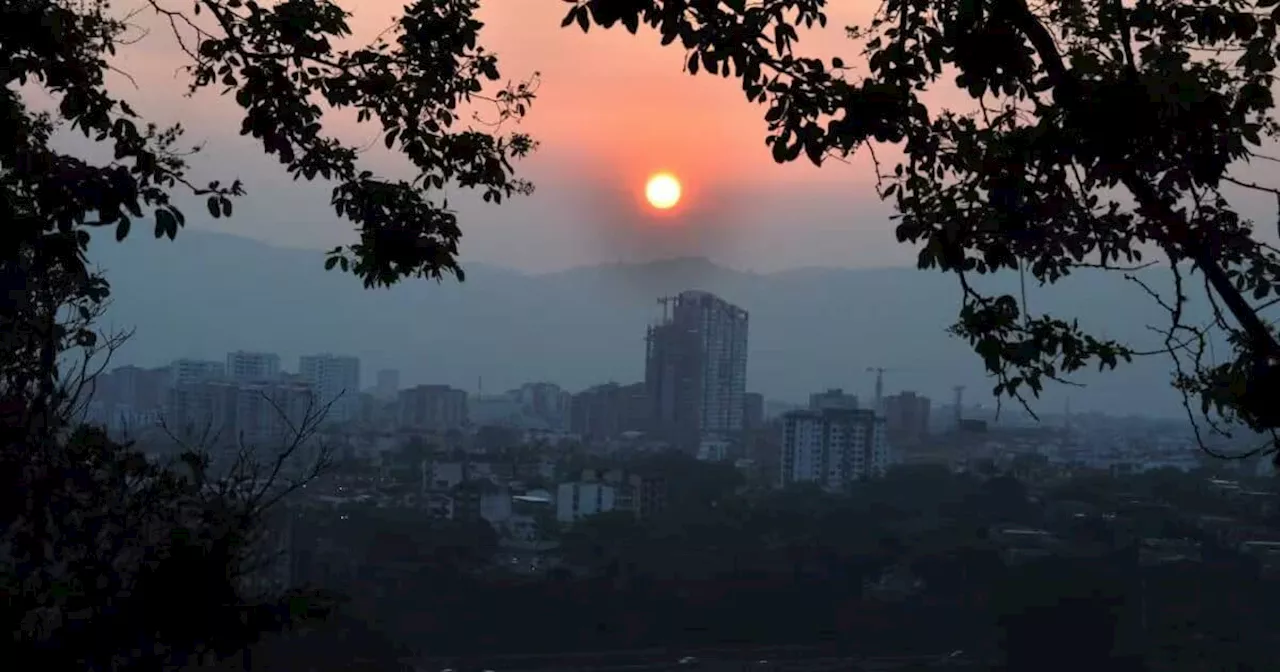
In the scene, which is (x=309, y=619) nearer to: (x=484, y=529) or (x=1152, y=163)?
(x=1152, y=163)

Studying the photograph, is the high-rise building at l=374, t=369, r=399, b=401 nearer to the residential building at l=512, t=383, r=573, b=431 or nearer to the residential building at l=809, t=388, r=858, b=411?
the residential building at l=512, t=383, r=573, b=431

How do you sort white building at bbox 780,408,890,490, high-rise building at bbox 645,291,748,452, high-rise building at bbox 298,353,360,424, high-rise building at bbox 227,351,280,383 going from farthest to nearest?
high-rise building at bbox 645,291,748,452 < white building at bbox 780,408,890,490 < high-rise building at bbox 298,353,360,424 < high-rise building at bbox 227,351,280,383

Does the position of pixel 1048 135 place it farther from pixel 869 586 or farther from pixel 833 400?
pixel 833 400

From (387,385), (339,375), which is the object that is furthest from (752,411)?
(339,375)

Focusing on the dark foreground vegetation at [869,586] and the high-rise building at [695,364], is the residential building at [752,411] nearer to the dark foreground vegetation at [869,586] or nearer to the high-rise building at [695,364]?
the high-rise building at [695,364]

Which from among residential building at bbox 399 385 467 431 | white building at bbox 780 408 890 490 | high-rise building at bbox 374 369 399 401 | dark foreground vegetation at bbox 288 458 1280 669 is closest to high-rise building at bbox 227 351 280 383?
dark foreground vegetation at bbox 288 458 1280 669

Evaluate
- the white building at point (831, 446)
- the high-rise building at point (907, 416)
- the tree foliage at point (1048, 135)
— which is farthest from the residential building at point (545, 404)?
the tree foliage at point (1048, 135)

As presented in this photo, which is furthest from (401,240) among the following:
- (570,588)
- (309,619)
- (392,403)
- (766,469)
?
(392,403)
